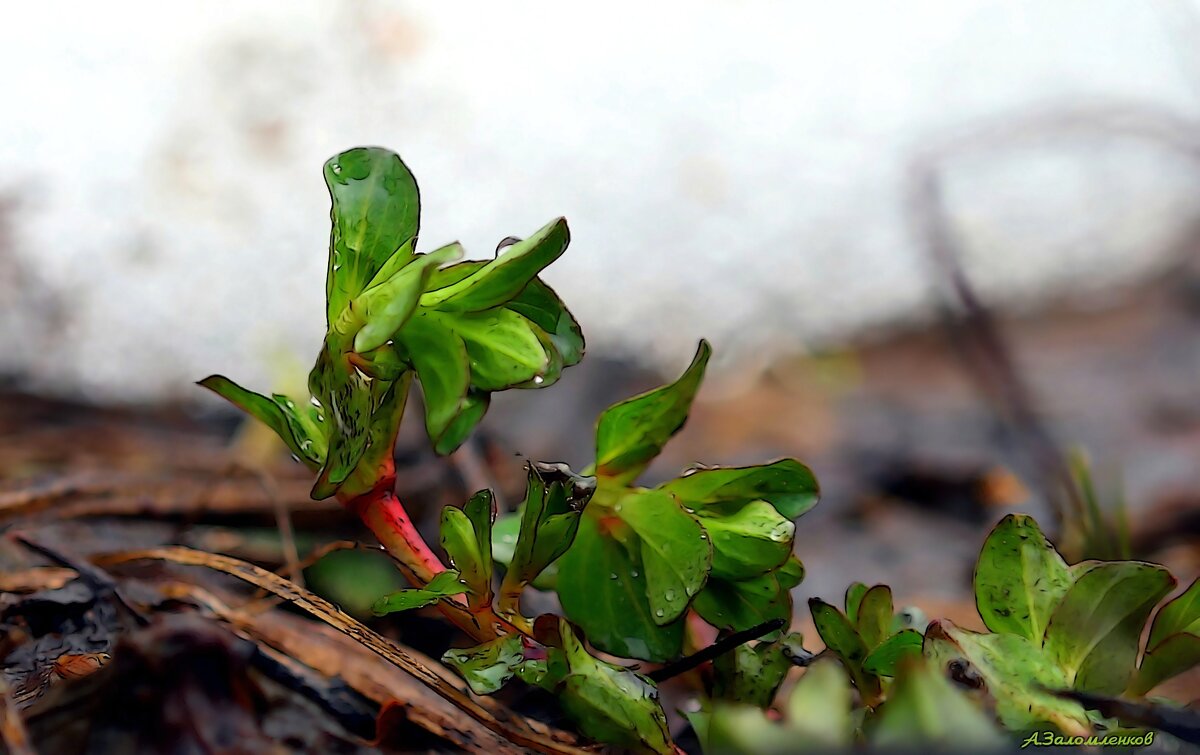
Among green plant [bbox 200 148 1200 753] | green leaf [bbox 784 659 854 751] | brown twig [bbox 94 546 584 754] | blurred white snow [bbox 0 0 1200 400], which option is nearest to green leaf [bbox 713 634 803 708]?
green plant [bbox 200 148 1200 753]

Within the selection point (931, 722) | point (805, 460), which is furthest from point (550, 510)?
point (805, 460)

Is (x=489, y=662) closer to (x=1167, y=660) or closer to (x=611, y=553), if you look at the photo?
(x=611, y=553)

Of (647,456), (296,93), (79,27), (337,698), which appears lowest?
(337,698)

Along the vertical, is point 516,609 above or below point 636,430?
below

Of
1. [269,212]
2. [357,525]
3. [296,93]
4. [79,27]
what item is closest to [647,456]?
[357,525]

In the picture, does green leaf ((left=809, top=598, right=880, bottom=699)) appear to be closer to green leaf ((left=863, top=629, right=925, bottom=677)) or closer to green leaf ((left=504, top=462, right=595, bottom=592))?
green leaf ((left=863, top=629, right=925, bottom=677))

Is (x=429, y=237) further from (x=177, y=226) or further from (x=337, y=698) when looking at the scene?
(x=337, y=698)
